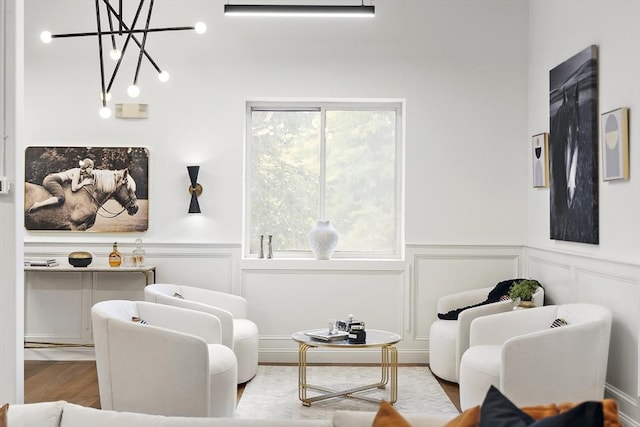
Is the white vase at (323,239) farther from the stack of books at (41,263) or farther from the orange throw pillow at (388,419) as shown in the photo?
the orange throw pillow at (388,419)

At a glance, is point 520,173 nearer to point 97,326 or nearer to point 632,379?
point 632,379

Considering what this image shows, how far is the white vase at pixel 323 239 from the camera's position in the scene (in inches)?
244

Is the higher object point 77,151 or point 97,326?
point 77,151

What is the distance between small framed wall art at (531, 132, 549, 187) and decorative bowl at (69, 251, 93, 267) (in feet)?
12.8

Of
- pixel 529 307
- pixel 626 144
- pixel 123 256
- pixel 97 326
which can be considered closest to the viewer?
pixel 97 326

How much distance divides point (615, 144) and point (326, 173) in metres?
2.80

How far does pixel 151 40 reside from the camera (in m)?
6.22

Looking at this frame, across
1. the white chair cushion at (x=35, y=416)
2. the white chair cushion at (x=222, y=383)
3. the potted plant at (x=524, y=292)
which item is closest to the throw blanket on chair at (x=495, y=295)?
the potted plant at (x=524, y=292)

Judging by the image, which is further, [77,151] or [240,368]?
[77,151]

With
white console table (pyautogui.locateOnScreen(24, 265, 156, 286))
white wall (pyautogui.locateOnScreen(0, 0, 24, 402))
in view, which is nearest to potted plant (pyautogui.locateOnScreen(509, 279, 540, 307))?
white console table (pyautogui.locateOnScreen(24, 265, 156, 286))

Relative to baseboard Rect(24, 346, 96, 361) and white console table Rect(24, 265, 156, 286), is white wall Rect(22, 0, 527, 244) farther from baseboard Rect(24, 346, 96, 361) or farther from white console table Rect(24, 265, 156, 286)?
baseboard Rect(24, 346, 96, 361)

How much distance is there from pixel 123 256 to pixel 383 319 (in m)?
2.39

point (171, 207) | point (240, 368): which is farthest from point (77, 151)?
point (240, 368)

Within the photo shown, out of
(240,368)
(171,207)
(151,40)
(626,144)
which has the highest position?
(151,40)
